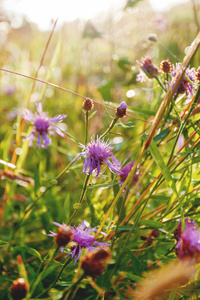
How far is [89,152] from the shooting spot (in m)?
0.47

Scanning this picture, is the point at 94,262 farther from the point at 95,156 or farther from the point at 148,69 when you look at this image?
the point at 148,69

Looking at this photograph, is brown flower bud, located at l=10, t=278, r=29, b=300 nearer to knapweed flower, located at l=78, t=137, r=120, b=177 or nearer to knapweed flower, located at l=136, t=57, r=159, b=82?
knapweed flower, located at l=78, t=137, r=120, b=177

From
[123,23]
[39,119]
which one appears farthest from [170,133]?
[123,23]

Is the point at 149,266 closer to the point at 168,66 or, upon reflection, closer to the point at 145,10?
the point at 168,66

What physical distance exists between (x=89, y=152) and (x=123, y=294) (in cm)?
30

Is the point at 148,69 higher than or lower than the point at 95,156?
higher

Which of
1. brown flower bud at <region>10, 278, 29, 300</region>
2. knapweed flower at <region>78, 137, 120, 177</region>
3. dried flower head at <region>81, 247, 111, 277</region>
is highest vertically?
knapweed flower at <region>78, 137, 120, 177</region>

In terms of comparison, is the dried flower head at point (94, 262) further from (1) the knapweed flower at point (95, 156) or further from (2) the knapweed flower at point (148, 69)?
(2) the knapweed flower at point (148, 69)

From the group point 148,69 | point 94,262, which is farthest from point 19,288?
point 148,69

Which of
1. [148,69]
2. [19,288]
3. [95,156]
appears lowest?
[19,288]

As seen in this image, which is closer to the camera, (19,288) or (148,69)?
(19,288)

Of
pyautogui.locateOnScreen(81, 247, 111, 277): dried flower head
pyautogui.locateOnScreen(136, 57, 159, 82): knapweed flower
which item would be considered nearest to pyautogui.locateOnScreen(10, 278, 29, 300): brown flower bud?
pyautogui.locateOnScreen(81, 247, 111, 277): dried flower head

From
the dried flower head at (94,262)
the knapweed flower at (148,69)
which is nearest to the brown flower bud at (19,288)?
the dried flower head at (94,262)

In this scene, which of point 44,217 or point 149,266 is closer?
point 149,266
